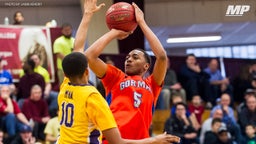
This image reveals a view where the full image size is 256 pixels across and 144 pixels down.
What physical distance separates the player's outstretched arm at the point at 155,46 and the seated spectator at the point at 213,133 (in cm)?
513

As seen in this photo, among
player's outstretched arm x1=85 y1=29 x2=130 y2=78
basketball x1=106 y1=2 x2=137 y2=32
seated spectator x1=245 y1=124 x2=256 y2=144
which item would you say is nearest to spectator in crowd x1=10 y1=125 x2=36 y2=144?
seated spectator x1=245 y1=124 x2=256 y2=144

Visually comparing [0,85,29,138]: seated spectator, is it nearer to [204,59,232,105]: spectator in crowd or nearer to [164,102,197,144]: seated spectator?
[164,102,197,144]: seated spectator

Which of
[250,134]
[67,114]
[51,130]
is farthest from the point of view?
[250,134]

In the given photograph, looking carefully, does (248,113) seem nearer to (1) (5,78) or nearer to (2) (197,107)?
(2) (197,107)

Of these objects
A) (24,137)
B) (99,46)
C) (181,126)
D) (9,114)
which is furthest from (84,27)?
(181,126)

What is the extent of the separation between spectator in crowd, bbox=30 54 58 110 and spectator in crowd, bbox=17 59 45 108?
0.67 ft

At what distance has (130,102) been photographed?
4797 mm

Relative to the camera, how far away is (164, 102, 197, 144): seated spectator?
998cm

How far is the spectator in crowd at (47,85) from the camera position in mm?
10359

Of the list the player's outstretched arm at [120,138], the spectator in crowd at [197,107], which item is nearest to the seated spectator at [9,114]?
the spectator in crowd at [197,107]

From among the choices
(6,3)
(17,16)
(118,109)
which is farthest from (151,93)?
(17,16)

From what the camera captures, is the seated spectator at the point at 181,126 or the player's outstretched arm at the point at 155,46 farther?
the seated spectator at the point at 181,126

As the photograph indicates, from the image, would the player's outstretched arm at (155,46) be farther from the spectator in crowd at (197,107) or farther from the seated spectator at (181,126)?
the spectator in crowd at (197,107)

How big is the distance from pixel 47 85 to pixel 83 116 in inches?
275
